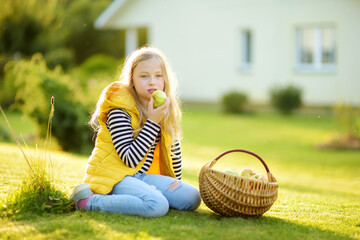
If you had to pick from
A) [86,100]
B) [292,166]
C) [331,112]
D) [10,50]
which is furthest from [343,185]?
[10,50]

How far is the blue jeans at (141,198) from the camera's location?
12.4 ft

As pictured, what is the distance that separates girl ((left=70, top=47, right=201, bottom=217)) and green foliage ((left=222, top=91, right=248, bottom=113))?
13.3 metres

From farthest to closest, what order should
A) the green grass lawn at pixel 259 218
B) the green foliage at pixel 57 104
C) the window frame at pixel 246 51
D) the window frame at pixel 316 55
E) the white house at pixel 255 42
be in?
the window frame at pixel 246 51, the window frame at pixel 316 55, the white house at pixel 255 42, the green foliage at pixel 57 104, the green grass lawn at pixel 259 218

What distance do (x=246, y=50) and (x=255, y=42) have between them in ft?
2.47

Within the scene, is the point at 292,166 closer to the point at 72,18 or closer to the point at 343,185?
the point at 343,185

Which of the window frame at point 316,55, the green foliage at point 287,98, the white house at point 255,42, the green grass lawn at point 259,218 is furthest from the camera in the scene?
the window frame at point 316,55

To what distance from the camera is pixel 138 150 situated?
3.83 meters

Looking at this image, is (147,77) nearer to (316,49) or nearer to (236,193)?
(236,193)

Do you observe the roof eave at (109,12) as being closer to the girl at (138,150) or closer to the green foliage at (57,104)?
the green foliage at (57,104)

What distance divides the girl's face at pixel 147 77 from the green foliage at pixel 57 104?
6294mm

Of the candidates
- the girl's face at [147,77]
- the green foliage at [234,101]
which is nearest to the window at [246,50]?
the green foliage at [234,101]

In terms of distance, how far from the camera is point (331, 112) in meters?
17.0

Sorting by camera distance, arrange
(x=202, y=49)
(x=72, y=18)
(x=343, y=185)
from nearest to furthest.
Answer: (x=343, y=185) → (x=202, y=49) → (x=72, y=18)

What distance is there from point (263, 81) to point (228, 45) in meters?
2.05
